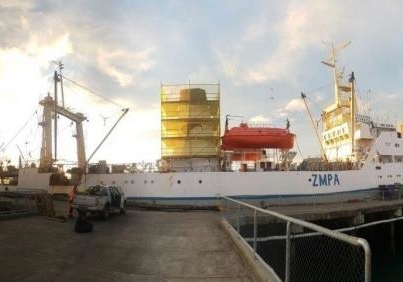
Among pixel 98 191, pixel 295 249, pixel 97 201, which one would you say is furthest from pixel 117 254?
pixel 295 249

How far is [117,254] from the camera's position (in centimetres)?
1211

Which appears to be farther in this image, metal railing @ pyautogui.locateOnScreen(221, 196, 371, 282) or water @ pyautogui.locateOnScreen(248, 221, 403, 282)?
water @ pyautogui.locateOnScreen(248, 221, 403, 282)

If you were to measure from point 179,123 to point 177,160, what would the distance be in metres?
3.65

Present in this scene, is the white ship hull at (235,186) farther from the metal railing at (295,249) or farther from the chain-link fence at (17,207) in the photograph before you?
the chain-link fence at (17,207)

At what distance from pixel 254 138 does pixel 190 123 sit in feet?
21.6

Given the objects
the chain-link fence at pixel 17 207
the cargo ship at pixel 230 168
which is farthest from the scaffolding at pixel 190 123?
the chain-link fence at pixel 17 207

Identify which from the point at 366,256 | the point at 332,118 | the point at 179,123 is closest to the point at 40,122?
the point at 179,123

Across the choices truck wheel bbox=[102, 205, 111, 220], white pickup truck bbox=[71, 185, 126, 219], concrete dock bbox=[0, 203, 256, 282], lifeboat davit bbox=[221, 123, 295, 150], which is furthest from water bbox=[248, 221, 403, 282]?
lifeboat davit bbox=[221, 123, 295, 150]

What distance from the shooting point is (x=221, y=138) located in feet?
133

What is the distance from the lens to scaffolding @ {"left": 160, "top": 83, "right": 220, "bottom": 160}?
3884cm

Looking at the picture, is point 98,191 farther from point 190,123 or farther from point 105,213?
point 190,123

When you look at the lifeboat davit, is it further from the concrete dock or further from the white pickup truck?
the concrete dock

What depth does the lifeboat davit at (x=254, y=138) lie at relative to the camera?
39.9m

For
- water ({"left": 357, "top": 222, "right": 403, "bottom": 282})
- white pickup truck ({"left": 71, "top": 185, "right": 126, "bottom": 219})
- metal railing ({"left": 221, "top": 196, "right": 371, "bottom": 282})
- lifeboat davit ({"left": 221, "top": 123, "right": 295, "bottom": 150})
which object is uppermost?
lifeboat davit ({"left": 221, "top": 123, "right": 295, "bottom": 150})
